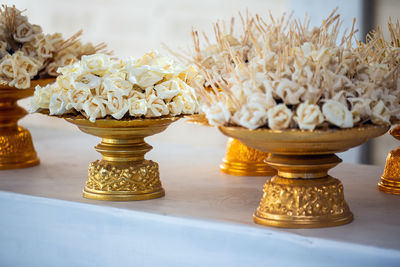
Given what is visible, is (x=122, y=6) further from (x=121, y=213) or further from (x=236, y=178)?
(x=121, y=213)

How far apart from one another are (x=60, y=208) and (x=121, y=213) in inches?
7.0

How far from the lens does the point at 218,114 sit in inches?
48.9

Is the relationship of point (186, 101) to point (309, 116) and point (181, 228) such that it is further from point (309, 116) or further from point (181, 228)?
point (309, 116)

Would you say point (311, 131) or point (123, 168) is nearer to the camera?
point (311, 131)

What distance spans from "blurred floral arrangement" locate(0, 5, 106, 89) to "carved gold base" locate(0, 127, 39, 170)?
215mm

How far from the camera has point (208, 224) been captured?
1.35m

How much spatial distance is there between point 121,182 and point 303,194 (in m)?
0.48

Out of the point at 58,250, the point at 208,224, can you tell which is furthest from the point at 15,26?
the point at 208,224

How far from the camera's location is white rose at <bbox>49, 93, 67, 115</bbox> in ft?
4.90

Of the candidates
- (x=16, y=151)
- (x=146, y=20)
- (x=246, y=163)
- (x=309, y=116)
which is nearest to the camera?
(x=309, y=116)

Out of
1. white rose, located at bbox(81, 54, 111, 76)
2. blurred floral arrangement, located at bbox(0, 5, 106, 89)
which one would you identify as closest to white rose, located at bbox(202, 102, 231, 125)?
white rose, located at bbox(81, 54, 111, 76)

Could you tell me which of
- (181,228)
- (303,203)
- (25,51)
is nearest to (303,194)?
(303,203)

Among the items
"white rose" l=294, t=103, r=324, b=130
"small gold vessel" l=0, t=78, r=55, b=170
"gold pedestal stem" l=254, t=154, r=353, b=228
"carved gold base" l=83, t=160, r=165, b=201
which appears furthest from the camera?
"small gold vessel" l=0, t=78, r=55, b=170

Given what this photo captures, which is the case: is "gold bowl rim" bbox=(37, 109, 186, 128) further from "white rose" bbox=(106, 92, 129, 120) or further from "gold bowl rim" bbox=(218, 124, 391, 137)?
"gold bowl rim" bbox=(218, 124, 391, 137)
